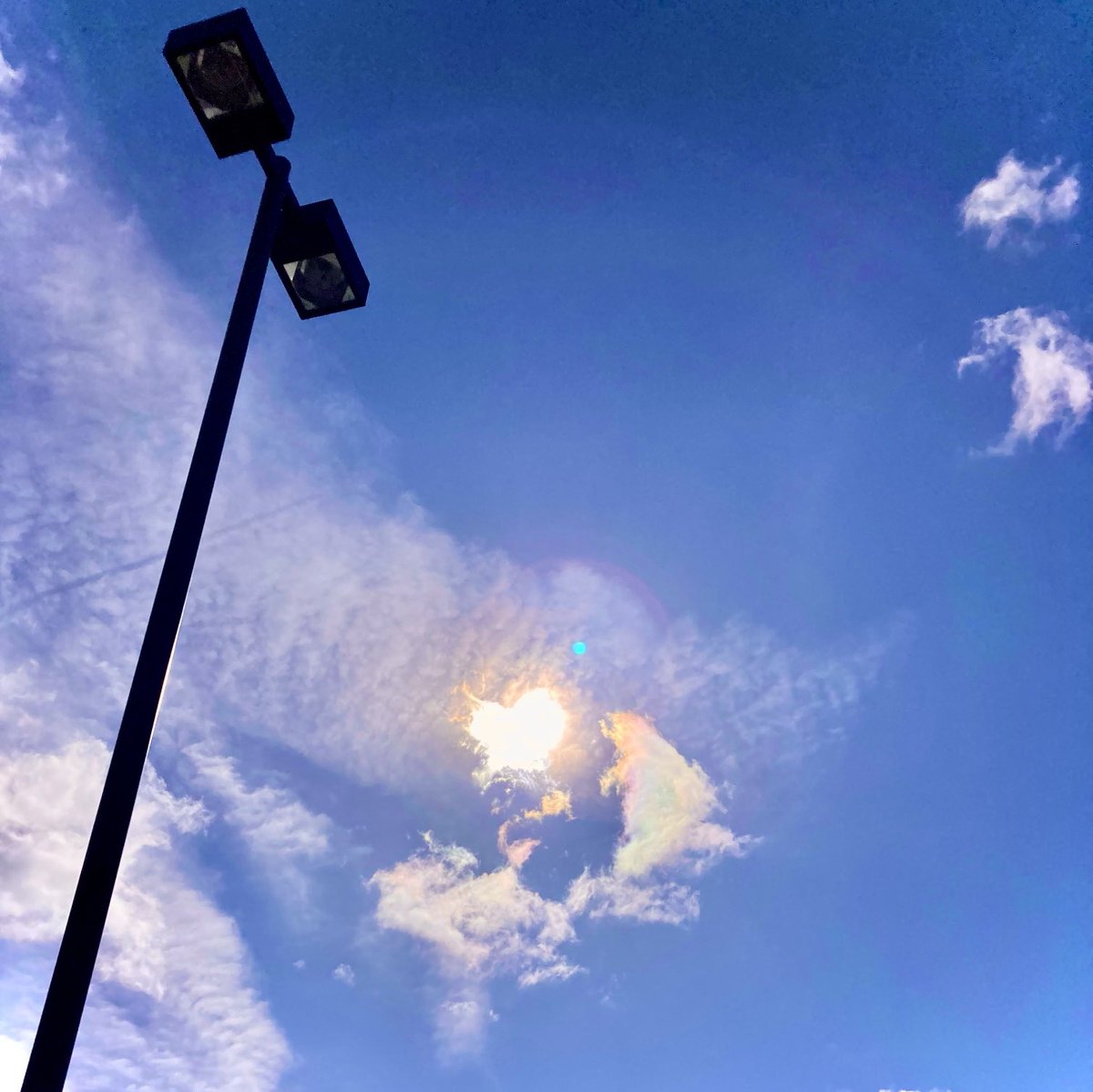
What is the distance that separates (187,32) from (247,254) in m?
1.48

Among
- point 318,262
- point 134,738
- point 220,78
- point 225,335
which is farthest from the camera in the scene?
point 318,262

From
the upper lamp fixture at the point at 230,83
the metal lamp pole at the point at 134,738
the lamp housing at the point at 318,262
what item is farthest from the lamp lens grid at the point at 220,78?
the metal lamp pole at the point at 134,738

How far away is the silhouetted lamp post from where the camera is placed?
3.12 metres

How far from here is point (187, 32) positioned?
5.00 m

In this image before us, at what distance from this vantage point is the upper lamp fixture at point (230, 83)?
494 centimetres

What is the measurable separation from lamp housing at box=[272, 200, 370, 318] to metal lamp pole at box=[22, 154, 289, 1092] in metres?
1.12

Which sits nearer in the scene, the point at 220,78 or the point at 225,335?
the point at 225,335

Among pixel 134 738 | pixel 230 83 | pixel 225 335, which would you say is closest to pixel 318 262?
pixel 230 83

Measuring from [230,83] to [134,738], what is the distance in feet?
13.7

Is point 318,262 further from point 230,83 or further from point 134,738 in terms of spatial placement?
point 134,738

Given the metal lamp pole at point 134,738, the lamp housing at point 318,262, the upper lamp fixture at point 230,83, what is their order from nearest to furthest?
the metal lamp pole at point 134,738 → the upper lamp fixture at point 230,83 → the lamp housing at point 318,262

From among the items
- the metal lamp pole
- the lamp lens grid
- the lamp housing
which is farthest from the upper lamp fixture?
the metal lamp pole

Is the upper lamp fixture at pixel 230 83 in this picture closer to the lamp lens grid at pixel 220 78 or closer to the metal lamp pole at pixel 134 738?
the lamp lens grid at pixel 220 78

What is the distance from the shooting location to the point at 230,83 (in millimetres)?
5141
